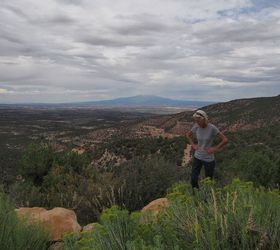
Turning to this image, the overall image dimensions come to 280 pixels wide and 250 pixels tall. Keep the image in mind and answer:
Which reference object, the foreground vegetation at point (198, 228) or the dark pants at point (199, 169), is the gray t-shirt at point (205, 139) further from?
the foreground vegetation at point (198, 228)

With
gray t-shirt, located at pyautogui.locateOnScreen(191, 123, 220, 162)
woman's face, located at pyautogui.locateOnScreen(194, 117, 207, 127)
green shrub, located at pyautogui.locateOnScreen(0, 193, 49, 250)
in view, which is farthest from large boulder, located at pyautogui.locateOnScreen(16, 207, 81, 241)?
woman's face, located at pyautogui.locateOnScreen(194, 117, 207, 127)

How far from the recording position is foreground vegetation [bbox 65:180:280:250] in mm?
3311

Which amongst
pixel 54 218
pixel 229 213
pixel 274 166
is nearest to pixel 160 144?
pixel 274 166

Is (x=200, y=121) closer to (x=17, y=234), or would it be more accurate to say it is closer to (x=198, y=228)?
(x=17, y=234)

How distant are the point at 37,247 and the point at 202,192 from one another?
1795mm

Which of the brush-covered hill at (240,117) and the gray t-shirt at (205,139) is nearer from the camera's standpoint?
the gray t-shirt at (205,139)

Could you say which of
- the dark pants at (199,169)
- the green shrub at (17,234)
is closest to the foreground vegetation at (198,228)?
the green shrub at (17,234)

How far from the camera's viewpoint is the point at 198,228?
129 inches

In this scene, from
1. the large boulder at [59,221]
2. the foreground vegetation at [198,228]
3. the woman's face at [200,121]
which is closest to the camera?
the foreground vegetation at [198,228]

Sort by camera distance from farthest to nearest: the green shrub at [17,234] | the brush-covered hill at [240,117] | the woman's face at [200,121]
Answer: the brush-covered hill at [240,117] < the woman's face at [200,121] < the green shrub at [17,234]

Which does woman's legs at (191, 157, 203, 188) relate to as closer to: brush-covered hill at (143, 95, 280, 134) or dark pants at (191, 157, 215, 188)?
dark pants at (191, 157, 215, 188)

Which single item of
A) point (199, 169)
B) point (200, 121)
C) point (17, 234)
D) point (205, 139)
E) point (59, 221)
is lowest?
point (59, 221)

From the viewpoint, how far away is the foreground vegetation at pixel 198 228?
10.9ft

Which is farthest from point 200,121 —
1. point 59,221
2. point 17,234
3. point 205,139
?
point 17,234
